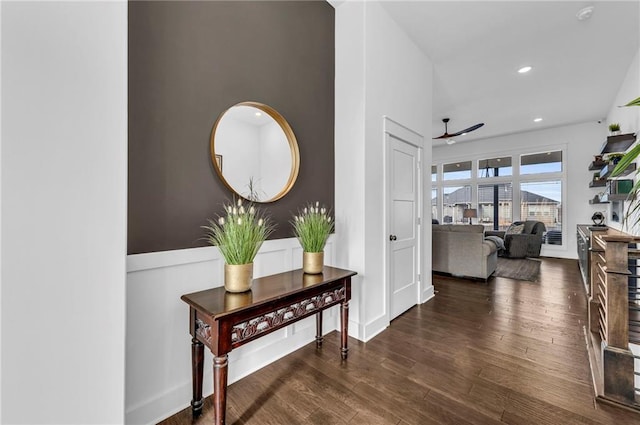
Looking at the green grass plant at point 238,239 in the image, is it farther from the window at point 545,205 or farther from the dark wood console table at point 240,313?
the window at point 545,205

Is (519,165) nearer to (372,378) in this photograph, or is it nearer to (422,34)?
(422,34)

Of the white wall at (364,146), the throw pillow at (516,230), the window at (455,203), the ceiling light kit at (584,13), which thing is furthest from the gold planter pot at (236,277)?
the window at (455,203)

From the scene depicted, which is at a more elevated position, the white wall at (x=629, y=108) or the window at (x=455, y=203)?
the white wall at (x=629, y=108)

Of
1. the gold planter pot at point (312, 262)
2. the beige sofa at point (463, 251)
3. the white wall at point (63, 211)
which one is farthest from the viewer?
the beige sofa at point (463, 251)

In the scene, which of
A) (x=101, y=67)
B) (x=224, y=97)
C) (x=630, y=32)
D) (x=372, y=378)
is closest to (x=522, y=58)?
(x=630, y=32)

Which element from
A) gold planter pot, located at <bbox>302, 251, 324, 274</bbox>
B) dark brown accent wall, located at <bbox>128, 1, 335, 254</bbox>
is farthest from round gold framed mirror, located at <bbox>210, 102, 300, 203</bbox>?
gold planter pot, located at <bbox>302, 251, 324, 274</bbox>

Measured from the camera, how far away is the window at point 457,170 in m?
8.20

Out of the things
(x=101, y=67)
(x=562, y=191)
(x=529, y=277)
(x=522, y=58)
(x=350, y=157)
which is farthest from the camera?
(x=562, y=191)

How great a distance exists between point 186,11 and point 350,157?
161cm

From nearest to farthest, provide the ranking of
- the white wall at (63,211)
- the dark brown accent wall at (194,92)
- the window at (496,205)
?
1. the white wall at (63,211)
2. the dark brown accent wall at (194,92)
3. the window at (496,205)

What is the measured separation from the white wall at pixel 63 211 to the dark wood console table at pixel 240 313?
39cm

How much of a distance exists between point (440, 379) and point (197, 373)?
5.23 feet

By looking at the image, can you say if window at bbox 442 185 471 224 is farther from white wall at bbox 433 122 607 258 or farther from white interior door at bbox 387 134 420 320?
white interior door at bbox 387 134 420 320

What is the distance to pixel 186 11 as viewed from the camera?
5.52ft
